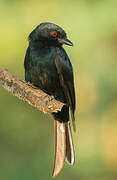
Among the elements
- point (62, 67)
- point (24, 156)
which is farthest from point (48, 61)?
point (24, 156)

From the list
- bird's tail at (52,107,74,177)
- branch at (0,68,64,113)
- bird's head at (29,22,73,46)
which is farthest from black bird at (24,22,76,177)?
bird's tail at (52,107,74,177)

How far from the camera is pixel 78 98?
374 inches

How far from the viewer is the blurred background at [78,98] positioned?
8891mm

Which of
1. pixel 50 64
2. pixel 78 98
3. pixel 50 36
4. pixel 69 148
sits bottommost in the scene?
pixel 78 98

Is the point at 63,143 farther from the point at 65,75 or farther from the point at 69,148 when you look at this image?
the point at 65,75

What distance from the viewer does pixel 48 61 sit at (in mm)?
6691

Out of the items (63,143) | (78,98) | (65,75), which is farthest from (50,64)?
(78,98)

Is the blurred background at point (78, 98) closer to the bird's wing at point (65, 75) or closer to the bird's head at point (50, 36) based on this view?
the bird's head at point (50, 36)

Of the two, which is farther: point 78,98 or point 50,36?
point 78,98

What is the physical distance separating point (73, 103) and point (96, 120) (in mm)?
2454

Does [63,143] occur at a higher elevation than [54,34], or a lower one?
lower

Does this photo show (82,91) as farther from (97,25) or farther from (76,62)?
(97,25)

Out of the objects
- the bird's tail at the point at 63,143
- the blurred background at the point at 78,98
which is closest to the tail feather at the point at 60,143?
the bird's tail at the point at 63,143

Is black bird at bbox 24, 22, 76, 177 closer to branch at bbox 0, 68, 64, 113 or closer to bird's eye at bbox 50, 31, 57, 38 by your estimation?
bird's eye at bbox 50, 31, 57, 38
